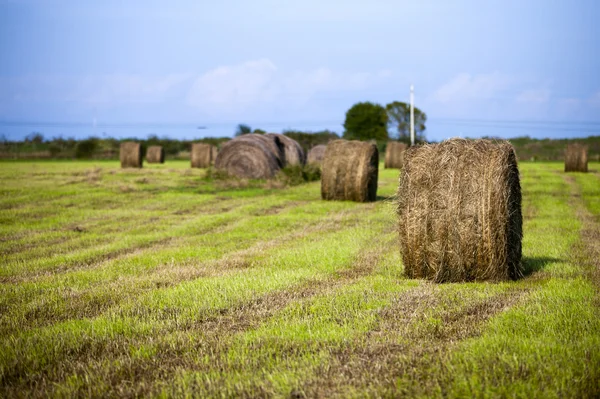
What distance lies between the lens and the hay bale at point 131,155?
35344mm

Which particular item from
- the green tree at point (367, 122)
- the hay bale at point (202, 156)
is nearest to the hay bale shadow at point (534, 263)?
the hay bale at point (202, 156)

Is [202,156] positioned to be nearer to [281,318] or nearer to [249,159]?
[249,159]

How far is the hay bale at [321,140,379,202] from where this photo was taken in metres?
17.2

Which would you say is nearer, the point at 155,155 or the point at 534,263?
the point at 534,263

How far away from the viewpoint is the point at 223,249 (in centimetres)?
1002

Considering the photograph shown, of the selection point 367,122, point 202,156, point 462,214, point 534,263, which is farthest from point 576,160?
point 367,122

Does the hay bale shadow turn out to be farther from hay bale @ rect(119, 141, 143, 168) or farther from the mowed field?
hay bale @ rect(119, 141, 143, 168)

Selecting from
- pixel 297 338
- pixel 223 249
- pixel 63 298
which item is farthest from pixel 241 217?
pixel 297 338

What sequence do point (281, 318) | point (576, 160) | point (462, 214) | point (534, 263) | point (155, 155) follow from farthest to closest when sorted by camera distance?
point (155, 155)
point (576, 160)
point (534, 263)
point (462, 214)
point (281, 318)

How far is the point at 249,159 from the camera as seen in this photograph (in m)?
25.1

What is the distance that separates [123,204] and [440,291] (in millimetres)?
12329

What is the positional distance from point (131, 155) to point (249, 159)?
13.0 meters

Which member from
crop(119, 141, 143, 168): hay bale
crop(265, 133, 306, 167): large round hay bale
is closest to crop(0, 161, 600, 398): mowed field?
crop(265, 133, 306, 167): large round hay bale

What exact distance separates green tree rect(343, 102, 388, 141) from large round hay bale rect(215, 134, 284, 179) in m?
62.2
